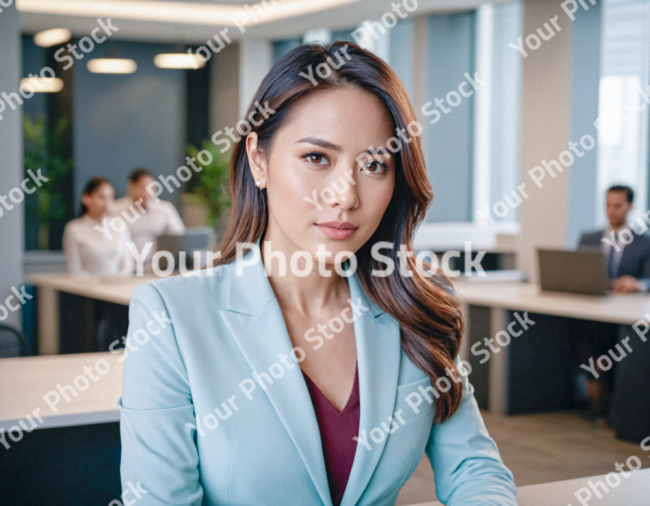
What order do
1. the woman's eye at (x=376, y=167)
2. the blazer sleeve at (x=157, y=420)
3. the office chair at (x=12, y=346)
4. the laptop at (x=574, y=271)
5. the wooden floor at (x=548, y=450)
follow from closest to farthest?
the blazer sleeve at (x=157, y=420)
the woman's eye at (x=376, y=167)
the office chair at (x=12, y=346)
the wooden floor at (x=548, y=450)
the laptop at (x=574, y=271)

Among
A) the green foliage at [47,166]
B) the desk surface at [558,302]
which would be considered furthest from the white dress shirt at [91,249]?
the green foliage at [47,166]

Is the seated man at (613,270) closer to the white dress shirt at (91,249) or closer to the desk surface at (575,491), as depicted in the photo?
the desk surface at (575,491)

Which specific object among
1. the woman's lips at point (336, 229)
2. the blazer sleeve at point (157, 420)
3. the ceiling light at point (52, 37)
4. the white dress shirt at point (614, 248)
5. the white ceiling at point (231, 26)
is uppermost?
the white ceiling at point (231, 26)

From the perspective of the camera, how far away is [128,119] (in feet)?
34.0

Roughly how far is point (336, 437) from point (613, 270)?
15.2 ft

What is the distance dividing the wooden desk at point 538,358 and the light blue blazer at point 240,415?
3.11 m

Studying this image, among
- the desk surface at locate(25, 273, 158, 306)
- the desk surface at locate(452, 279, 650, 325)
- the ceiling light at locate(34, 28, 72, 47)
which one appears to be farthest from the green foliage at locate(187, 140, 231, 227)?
the desk surface at locate(452, 279, 650, 325)

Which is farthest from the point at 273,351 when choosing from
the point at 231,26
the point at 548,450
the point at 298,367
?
the point at 231,26

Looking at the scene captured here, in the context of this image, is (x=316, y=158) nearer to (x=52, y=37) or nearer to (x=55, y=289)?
(x=55, y=289)

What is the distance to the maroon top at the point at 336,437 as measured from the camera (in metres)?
1.30

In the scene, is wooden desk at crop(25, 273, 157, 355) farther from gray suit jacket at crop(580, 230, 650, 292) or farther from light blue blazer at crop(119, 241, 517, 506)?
light blue blazer at crop(119, 241, 517, 506)

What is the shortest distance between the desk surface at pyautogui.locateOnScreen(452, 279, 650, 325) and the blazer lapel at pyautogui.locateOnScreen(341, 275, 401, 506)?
111 inches

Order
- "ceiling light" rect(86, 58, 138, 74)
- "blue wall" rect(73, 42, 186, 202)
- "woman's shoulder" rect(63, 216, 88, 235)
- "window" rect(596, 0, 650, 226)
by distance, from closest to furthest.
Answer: "woman's shoulder" rect(63, 216, 88, 235) → "window" rect(596, 0, 650, 226) → "ceiling light" rect(86, 58, 138, 74) → "blue wall" rect(73, 42, 186, 202)

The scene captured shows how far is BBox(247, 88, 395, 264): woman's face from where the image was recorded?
1257 mm
